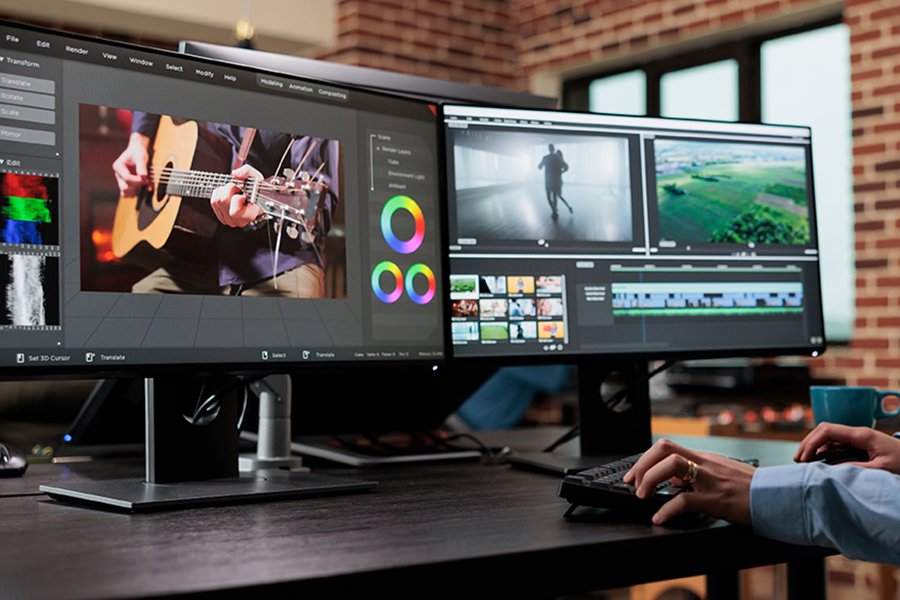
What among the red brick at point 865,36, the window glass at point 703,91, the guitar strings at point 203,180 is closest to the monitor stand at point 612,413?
the guitar strings at point 203,180

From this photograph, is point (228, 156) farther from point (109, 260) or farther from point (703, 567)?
point (703, 567)

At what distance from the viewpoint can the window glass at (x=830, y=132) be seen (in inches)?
146

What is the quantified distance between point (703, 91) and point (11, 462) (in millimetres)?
3842

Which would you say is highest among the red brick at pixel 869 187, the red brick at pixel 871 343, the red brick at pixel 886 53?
the red brick at pixel 886 53

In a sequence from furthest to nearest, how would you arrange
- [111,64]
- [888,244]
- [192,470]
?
1. [888,244]
2. [192,470]
3. [111,64]

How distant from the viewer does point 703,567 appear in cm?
82

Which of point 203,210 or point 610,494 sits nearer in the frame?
point 610,494

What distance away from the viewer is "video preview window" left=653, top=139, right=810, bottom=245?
1.39 m

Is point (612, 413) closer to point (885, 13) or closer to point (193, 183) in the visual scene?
point (193, 183)

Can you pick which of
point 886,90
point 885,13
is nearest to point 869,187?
point 886,90

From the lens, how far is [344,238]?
1150 mm

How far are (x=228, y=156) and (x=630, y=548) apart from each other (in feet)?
2.13

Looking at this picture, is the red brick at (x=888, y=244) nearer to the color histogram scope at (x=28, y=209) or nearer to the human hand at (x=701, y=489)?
the human hand at (x=701, y=489)

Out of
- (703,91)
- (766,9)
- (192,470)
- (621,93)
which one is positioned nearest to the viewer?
(192,470)
